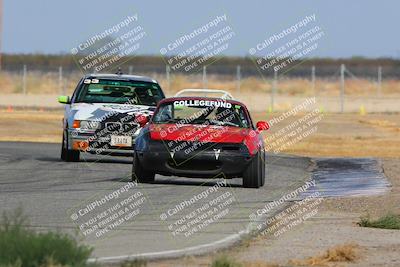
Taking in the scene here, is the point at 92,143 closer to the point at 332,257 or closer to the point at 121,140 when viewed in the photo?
the point at 121,140

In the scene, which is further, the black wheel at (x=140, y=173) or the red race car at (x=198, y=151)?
the black wheel at (x=140, y=173)

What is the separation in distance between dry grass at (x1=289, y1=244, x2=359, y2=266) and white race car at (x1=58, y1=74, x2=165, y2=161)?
11669 mm

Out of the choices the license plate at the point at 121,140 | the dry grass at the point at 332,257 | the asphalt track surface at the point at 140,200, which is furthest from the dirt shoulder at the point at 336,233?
the license plate at the point at 121,140

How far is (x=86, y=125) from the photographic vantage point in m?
25.3

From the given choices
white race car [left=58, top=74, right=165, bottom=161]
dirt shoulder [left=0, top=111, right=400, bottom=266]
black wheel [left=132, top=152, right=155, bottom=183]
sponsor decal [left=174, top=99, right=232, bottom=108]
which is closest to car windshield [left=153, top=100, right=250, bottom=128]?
sponsor decal [left=174, top=99, right=232, bottom=108]

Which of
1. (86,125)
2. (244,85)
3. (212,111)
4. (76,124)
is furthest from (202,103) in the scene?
(244,85)

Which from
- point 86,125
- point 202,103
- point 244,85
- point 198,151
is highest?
point 202,103

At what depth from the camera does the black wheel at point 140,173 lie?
67.7 ft

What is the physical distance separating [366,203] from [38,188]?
4733mm

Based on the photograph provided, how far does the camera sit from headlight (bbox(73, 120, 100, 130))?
25219mm

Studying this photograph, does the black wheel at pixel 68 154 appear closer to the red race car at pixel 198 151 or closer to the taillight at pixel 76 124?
the taillight at pixel 76 124

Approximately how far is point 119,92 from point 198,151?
22.1 ft

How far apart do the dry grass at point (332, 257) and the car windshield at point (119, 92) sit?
46.0ft

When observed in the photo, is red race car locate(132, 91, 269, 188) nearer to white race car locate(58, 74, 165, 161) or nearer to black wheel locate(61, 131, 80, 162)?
white race car locate(58, 74, 165, 161)
